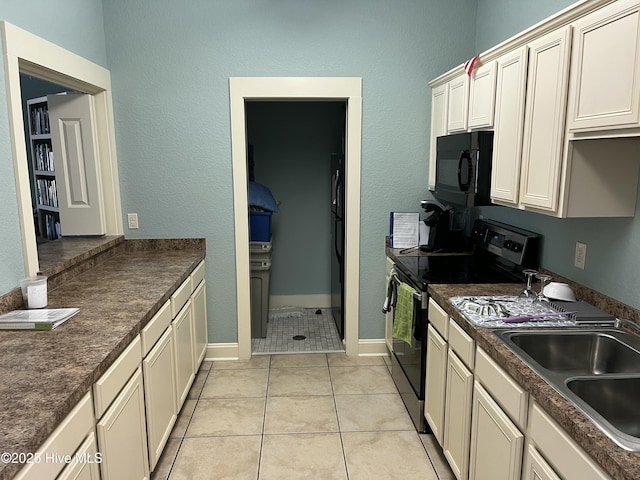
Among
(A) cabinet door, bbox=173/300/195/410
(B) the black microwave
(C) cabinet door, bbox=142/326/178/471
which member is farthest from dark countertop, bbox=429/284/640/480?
(A) cabinet door, bbox=173/300/195/410

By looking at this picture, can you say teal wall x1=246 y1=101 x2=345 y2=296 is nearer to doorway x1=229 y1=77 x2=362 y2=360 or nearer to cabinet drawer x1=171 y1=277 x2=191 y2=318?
doorway x1=229 y1=77 x2=362 y2=360

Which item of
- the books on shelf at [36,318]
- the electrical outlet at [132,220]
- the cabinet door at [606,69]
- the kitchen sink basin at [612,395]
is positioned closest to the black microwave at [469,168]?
the cabinet door at [606,69]

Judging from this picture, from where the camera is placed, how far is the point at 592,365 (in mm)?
1791

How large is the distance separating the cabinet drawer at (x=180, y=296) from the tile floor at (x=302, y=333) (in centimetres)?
108

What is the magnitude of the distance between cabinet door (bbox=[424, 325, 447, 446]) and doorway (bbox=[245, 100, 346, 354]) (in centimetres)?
176

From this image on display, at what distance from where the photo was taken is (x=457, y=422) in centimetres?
213

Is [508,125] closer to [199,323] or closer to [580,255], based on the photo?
[580,255]

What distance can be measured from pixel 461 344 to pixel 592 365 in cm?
49

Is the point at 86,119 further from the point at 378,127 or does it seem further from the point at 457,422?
the point at 457,422

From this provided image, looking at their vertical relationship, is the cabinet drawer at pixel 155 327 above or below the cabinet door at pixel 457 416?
above

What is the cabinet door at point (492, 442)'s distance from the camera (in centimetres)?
157

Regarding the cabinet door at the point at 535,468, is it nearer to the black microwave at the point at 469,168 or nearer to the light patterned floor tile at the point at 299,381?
the black microwave at the point at 469,168

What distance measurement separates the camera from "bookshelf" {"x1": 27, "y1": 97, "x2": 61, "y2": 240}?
13.1ft

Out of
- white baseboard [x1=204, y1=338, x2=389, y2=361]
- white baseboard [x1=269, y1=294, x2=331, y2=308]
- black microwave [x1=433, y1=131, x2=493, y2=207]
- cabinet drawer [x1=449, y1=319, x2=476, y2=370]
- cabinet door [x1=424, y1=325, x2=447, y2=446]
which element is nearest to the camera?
cabinet drawer [x1=449, y1=319, x2=476, y2=370]
